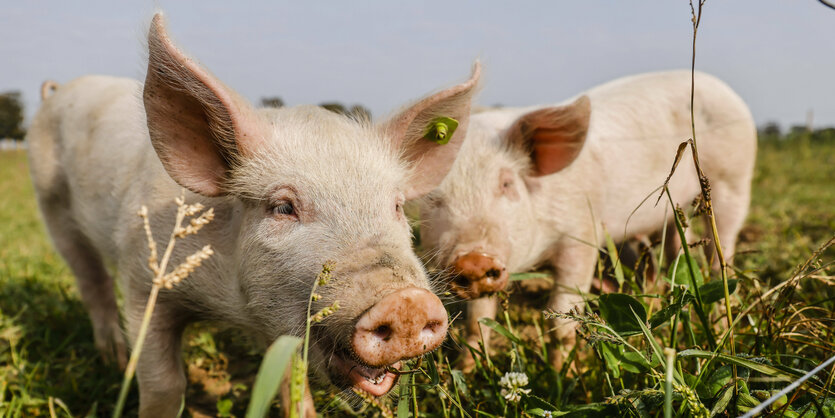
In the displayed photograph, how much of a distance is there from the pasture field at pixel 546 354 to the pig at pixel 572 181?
318mm

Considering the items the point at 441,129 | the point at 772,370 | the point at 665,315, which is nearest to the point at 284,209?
the point at 441,129

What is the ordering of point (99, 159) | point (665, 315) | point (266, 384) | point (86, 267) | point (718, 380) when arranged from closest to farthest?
1. point (266, 384)
2. point (718, 380)
3. point (665, 315)
4. point (99, 159)
5. point (86, 267)

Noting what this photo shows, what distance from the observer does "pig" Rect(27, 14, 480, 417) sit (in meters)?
1.78

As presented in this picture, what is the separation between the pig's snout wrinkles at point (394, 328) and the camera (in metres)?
1.66

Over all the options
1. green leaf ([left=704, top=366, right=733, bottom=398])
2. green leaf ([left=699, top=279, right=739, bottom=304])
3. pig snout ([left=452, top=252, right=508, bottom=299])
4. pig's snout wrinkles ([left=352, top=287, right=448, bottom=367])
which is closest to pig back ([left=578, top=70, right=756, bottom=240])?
pig snout ([left=452, top=252, right=508, bottom=299])

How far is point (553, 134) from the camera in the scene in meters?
3.61

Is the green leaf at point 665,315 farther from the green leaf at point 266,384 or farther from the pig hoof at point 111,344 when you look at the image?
the pig hoof at point 111,344

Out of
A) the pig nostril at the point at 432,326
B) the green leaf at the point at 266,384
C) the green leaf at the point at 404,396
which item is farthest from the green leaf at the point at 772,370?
the green leaf at the point at 266,384

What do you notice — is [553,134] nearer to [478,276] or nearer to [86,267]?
[478,276]

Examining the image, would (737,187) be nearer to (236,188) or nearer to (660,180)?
(660,180)

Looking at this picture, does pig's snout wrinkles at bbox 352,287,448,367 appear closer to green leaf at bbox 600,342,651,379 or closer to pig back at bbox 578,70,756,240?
green leaf at bbox 600,342,651,379

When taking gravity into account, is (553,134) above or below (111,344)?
above

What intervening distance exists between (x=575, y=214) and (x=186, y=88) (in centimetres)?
259

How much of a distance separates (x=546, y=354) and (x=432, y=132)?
1.06 m
